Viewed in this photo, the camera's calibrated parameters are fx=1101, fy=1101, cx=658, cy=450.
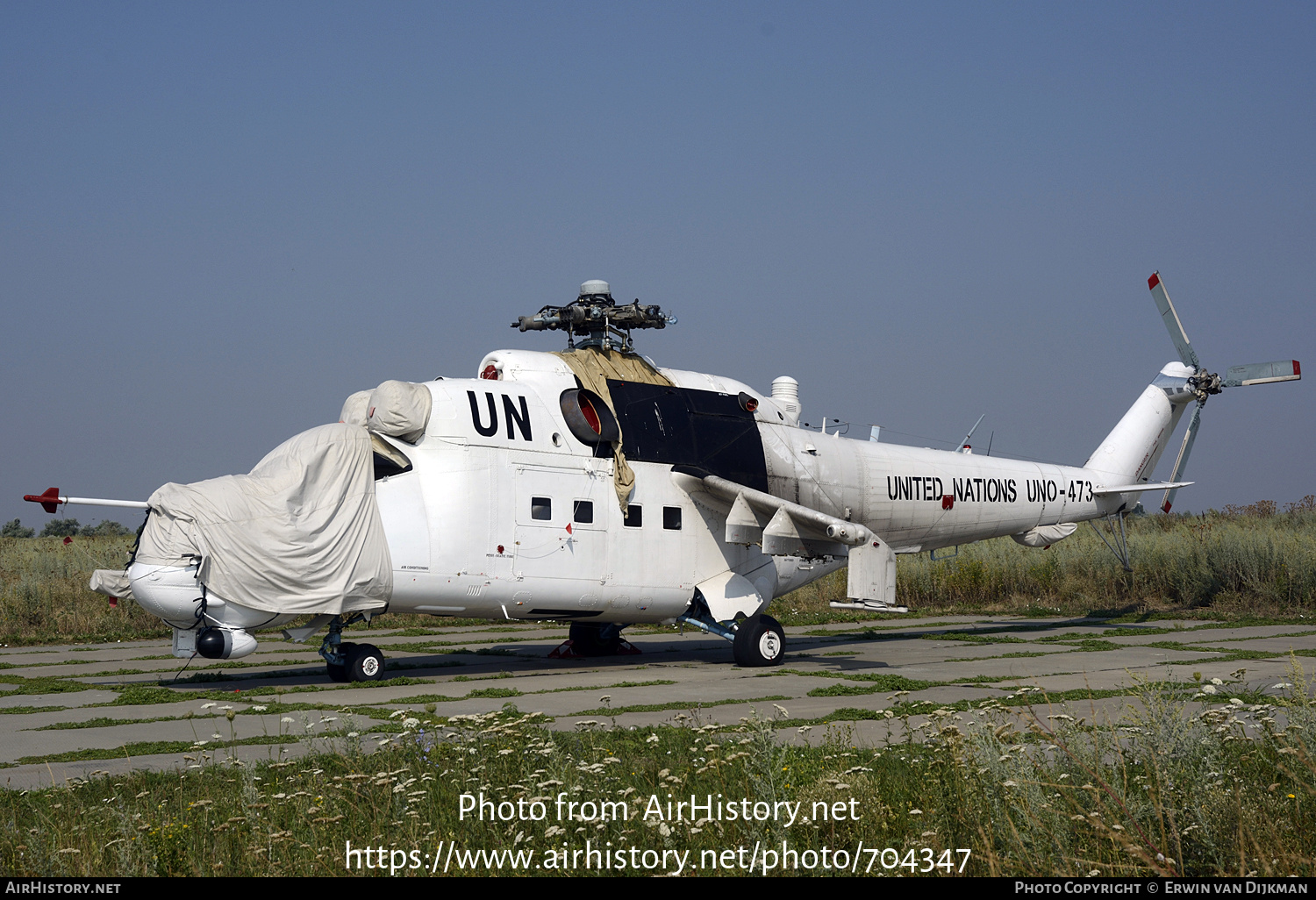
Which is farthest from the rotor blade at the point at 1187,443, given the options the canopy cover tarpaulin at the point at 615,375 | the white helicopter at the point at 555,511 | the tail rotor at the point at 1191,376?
the canopy cover tarpaulin at the point at 615,375

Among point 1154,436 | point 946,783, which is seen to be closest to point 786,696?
point 946,783

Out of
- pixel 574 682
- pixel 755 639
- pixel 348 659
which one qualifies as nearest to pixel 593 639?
pixel 755 639

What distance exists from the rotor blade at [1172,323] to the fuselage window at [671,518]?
505 inches

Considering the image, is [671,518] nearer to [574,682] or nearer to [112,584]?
[574,682]

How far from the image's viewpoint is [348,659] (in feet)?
45.8

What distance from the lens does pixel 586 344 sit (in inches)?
659

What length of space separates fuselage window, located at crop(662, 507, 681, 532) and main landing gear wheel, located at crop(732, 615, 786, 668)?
1.71 meters

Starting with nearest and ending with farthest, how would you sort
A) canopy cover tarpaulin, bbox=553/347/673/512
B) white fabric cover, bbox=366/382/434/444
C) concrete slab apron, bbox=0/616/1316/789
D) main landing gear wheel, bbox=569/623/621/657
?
concrete slab apron, bbox=0/616/1316/789
white fabric cover, bbox=366/382/434/444
canopy cover tarpaulin, bbox=553/347/673/512
main landing gear wheel, bbox=569/623/621/657

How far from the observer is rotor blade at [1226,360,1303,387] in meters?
21.3

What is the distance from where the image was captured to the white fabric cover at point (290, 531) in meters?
12.7

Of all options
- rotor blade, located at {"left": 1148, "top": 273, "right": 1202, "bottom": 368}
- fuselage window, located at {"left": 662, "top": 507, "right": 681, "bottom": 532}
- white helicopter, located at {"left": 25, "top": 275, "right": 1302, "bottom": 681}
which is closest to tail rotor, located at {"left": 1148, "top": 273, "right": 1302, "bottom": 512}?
rotor blade, located at {"left": 1148, "top": 273, "right": 1202, "bottom": 368}

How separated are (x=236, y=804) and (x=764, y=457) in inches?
437

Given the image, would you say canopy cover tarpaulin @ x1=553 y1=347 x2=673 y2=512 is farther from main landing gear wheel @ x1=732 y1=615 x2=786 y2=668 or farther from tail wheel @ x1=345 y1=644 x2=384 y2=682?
tail wheel @ x1=345 y1=644 x2=384 y2=682
